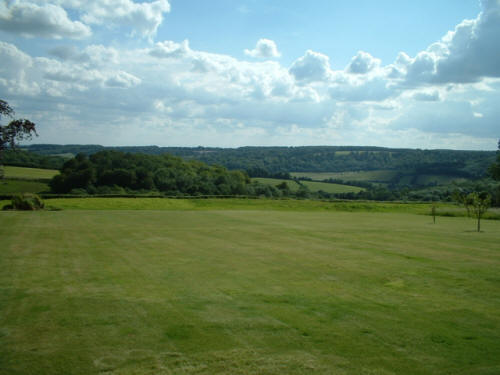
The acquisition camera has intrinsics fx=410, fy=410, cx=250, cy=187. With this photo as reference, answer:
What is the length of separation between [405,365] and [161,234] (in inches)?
727

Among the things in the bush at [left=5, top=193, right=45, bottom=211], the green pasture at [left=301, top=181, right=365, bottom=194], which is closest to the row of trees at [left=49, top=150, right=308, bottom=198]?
the green pasture at [left=301, top=181, right=365, bottom=194]

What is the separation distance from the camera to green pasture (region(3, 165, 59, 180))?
84.0 metres

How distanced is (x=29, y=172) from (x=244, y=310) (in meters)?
96.3

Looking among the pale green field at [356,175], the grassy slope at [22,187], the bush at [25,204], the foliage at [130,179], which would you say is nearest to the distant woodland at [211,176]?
the foliage at [130,179]

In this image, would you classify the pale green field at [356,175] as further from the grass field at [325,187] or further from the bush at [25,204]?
the bush at [25,204]

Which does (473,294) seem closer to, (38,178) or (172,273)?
(172,273)

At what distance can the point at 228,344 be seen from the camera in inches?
283

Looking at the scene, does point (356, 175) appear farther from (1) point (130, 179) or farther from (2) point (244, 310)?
(2) point (244, 310)

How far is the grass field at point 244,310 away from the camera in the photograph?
657 centimetres

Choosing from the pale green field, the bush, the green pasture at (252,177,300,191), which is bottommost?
the green pasture at (252,177,300,191)

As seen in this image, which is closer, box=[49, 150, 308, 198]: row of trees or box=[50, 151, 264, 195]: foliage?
box=[49, 150, 308, 198]: row of trees

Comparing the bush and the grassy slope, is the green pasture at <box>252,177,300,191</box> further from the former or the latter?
the bush

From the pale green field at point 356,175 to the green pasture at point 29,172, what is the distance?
9653 cm

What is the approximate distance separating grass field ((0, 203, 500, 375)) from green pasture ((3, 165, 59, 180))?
75.1 metres
